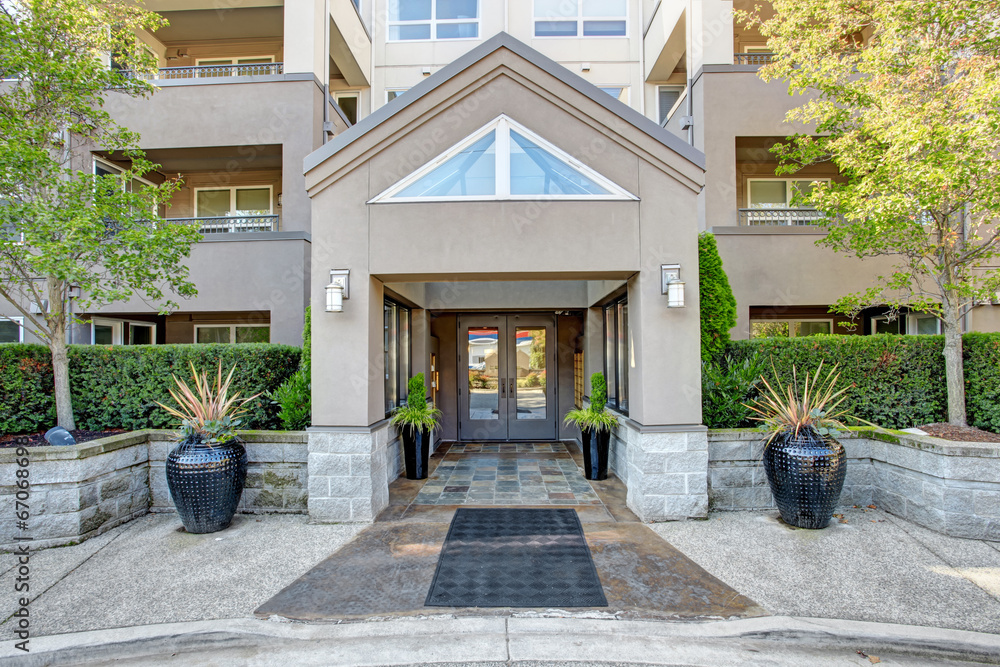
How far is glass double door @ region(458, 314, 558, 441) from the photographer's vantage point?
10.2 m

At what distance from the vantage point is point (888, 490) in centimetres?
559

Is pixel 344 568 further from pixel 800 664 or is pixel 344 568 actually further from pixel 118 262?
pixel 118 262

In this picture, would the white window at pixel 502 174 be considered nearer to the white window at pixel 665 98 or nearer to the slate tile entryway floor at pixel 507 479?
the slate tile entryway floor at pixel 507 479

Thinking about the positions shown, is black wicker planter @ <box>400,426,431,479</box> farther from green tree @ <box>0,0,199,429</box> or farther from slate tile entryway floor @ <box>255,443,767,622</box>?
green tree @ <box>0,0,199,429</box>

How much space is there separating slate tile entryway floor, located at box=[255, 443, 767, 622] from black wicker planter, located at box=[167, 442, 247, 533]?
1.57 metres

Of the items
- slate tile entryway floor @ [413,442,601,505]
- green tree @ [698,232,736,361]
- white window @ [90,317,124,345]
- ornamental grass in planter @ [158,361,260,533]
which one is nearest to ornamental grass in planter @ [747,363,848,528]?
green tree @ [698,232,736,361]

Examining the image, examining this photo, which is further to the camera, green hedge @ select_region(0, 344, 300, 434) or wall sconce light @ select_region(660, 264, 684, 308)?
green hedge @ select_region(0, 344, 300, 434)

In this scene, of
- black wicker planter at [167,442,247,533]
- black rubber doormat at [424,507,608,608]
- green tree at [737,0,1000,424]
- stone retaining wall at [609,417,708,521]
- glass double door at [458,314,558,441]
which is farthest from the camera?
glass double door at [458,314,558,441]

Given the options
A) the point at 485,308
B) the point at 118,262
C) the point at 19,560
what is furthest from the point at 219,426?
the point at 485,308

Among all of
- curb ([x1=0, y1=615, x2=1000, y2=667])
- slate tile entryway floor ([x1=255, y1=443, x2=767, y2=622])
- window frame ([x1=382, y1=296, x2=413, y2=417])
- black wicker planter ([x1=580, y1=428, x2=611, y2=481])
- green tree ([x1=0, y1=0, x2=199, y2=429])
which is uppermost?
green tree ([x1=0, y1=0, x2=199, y2=429])

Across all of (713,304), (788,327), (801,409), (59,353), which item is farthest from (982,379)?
(59,353)

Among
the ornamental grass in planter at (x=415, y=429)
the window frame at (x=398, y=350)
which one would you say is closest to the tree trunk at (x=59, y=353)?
the window frame at (x=398, y=350)

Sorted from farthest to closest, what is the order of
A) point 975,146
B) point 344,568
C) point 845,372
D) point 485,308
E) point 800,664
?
1. point 485,308
2. point 845,372
3. point 975,146
4. point 344,568
5. point 800,664

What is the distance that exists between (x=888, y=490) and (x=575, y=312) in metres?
5.87
